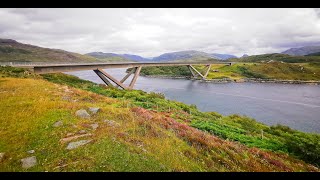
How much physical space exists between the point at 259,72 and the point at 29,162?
15843cm

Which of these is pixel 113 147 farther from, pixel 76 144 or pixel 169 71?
pixel 169 71

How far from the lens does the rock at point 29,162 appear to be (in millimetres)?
11332

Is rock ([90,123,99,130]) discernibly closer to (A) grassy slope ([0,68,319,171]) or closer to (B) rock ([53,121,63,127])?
(A) grassy slope ([0,68,319,171])

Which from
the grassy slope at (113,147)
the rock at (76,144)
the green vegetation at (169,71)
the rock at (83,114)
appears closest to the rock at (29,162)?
the grassy slope at (113,147)

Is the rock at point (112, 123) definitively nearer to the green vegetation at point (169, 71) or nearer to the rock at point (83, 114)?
the rock at point (83, 114)

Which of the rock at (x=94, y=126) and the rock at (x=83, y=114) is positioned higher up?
the rock at (x=83, y=114)

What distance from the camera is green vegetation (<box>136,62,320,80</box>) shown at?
144125 mm

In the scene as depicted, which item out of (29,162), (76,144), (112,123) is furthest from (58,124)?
(29,162)

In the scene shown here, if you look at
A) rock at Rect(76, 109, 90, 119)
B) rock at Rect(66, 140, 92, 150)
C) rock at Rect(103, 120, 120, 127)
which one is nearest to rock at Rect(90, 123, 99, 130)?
rock at Rect(103, 120, 120, 127)

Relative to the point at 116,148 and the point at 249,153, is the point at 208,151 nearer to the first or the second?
the point at 249,153

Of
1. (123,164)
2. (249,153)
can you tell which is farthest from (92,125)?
(249,153)

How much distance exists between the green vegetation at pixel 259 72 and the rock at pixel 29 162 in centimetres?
13800

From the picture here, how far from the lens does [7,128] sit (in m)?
15.8

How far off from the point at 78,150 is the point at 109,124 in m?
4.78
